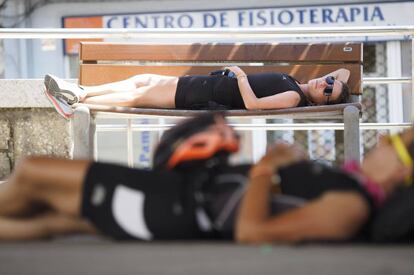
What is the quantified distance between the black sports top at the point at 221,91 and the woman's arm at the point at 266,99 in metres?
0.10

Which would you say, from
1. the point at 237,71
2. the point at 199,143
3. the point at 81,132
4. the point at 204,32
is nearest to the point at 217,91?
the point at 237,71

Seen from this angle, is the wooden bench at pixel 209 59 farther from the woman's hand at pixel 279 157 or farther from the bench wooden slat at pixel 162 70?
the woman's hand at pixel 279 157

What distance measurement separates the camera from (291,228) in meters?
2.25

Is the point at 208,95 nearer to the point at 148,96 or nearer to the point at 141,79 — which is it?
the point at 148,96

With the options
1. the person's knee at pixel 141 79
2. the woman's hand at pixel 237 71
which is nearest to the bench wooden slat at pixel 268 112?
the woman's hand at pixel 237 71

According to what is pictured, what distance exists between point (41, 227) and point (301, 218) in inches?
35.0

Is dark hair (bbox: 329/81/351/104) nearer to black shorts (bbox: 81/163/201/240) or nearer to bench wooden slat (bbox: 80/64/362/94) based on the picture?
bench wooden slat (bbox: 80/64/362/94)

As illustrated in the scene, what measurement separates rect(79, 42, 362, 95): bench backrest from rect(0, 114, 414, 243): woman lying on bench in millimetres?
3133

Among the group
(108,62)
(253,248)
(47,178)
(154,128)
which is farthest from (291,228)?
(108,62)

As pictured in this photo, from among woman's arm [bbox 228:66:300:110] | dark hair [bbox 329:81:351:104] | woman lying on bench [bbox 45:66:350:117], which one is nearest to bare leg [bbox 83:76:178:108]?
woman lying on bench [bbox 45:66:350:117]

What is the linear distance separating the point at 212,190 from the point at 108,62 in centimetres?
339

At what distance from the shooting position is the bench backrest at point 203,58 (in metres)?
5.59

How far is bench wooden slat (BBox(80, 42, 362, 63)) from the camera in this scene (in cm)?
560

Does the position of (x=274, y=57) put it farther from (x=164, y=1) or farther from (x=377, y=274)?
(x=164, y=1)
